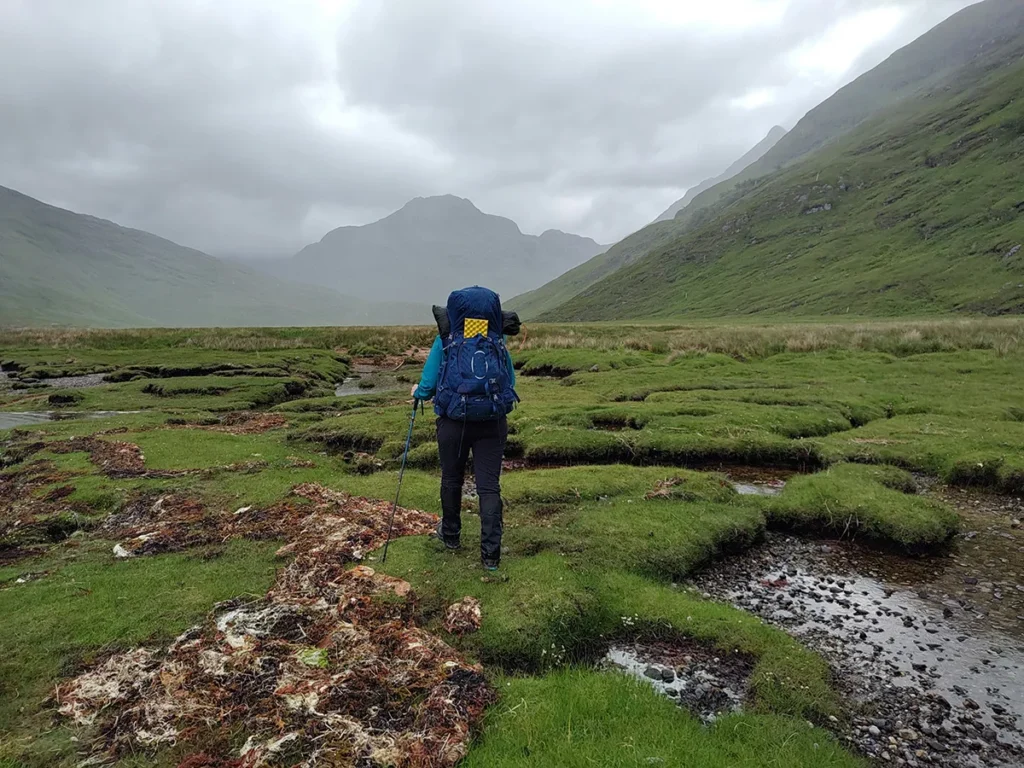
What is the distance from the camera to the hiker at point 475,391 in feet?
30.9

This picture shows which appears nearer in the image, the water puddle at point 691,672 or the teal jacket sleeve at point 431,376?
the water puddle at point 691,672

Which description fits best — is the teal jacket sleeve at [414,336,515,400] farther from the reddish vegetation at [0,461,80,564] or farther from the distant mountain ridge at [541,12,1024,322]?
the distant mountain ridge at [541,12,1024,322]

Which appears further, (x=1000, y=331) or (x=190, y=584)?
(x=1000, y=331)

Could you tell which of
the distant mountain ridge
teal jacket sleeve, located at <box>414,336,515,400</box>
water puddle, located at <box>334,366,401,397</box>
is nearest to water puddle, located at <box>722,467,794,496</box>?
teal jacket sleeve, located at <box>414,336,515,400</box>

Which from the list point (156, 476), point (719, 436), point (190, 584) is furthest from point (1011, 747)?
point (156, 476)

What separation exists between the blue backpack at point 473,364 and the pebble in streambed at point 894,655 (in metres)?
5.96

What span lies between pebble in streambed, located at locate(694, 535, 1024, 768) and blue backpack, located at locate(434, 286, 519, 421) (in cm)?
596

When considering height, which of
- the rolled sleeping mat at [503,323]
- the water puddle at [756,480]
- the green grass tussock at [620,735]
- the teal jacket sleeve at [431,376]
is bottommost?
the water puddle at [756,480]

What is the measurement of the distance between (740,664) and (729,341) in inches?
1807

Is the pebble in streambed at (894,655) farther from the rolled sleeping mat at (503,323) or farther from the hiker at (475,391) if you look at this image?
the rolled sleeping mat at (503,323)

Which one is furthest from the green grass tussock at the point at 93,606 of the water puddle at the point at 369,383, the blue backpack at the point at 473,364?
the water puddle at the point at 369,383

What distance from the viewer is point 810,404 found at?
25.4 meters

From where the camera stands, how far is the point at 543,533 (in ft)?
39.2

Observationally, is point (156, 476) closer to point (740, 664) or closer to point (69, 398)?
point (740, 664)
